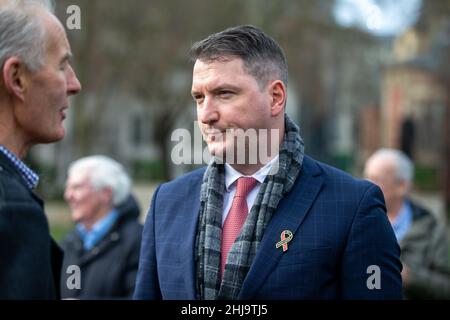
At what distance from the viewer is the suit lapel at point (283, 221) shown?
124 inches

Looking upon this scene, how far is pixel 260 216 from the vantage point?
3258 mm

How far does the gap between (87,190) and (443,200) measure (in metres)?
23.3

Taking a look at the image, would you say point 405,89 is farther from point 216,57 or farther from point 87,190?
point 216,57

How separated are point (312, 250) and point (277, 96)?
628 millimetres

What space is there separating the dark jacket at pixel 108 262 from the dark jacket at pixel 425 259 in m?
2.03

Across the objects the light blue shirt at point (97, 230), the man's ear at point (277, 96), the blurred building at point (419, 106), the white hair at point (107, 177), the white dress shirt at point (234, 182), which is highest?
the blurred building at point (419, 106)

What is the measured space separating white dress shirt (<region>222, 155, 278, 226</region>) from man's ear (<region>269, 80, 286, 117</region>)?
0.19 m

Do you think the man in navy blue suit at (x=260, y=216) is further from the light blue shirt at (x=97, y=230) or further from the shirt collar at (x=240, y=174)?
the light blue shirt at (x=97, y=230)

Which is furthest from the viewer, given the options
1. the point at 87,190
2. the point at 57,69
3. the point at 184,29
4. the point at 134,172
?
the point at 134,172

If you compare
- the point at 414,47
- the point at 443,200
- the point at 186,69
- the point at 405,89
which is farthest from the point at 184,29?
the point at 405,89

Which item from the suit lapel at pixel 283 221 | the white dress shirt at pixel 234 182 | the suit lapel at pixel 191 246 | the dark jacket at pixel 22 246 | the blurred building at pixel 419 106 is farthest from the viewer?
the blurred building at pixel 419 106

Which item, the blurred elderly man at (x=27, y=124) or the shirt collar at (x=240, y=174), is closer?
the blurred elderly man at (x=27, y=124)

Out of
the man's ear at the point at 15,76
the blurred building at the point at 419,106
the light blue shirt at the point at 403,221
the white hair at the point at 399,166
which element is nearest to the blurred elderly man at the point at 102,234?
the light blue shirt at the point at 403,221

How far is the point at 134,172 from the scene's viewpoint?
4903 cm
